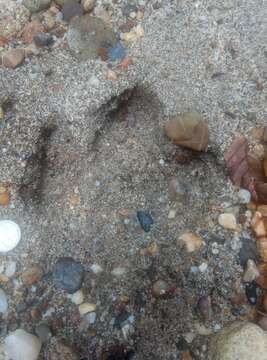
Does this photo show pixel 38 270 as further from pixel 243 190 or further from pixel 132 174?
pixel 243 190

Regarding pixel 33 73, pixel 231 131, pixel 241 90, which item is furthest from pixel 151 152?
pixel 33 73

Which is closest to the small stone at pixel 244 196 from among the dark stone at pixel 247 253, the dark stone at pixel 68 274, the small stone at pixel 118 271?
the dark stone at pixel 247 253

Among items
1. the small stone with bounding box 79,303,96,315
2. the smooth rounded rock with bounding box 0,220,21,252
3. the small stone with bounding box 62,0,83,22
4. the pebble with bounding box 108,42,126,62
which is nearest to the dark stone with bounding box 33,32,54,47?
the small stone with bounding box 62,0,83,22

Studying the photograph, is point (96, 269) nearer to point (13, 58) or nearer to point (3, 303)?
point (3, 303)

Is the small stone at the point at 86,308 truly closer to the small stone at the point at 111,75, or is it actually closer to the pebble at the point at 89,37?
the small stone at the point at 111,75

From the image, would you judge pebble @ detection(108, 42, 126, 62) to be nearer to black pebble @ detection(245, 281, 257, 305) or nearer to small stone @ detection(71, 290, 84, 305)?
small stone @ detection(71, 290, 84, 305)

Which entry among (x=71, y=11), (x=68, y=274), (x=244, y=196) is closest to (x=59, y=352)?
(x=68, y=274)
